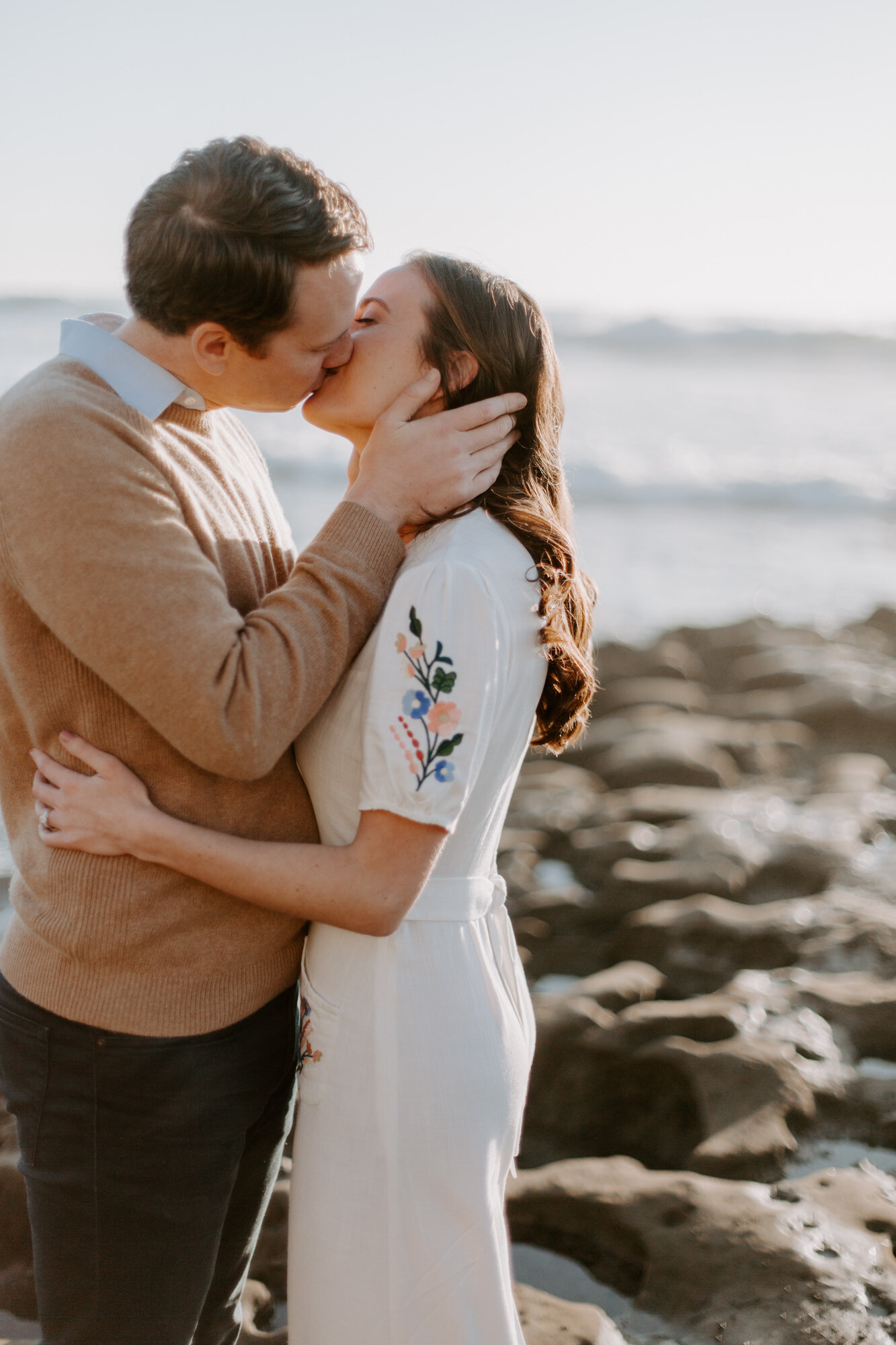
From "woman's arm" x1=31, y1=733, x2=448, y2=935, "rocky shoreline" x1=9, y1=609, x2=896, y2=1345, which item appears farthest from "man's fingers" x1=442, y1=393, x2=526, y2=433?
"rocky shoreline" x1=9, y1=609, x2=896, y2=1345

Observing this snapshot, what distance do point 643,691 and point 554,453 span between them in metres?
5.41

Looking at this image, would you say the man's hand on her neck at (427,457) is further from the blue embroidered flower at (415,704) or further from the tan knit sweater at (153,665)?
the blue embroidered flower at (415,704)

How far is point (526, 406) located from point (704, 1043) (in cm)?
230

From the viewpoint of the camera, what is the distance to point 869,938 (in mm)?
4145

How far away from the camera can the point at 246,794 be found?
1.75 meters

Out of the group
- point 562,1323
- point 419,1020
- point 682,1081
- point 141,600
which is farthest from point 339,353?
point 682,1081

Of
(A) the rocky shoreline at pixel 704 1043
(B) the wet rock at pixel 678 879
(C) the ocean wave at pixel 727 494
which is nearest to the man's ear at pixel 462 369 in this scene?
(A) the rocky shoreline at pixel 704 1043

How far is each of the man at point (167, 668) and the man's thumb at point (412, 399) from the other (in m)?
0.05

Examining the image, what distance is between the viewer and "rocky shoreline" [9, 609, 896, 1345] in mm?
2566

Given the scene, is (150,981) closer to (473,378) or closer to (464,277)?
(473,378)

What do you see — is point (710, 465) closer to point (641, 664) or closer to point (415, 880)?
point (641, 664)

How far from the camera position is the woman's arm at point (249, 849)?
1623 millimetres

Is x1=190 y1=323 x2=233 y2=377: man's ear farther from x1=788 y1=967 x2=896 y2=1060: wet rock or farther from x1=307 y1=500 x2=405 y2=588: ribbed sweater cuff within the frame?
x1=788 y1=967 x2=896 y2=1060: wet rock

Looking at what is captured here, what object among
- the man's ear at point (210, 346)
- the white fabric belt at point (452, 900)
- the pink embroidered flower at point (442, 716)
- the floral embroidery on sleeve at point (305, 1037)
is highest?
the man's ear at point (210, 346)
